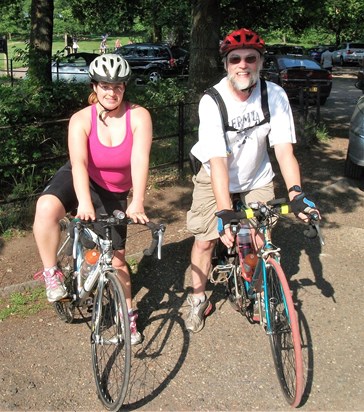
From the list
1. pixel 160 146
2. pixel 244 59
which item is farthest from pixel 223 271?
pixel 160 146

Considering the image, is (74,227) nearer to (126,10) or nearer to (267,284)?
(267,284)

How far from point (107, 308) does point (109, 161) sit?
0.89 meters

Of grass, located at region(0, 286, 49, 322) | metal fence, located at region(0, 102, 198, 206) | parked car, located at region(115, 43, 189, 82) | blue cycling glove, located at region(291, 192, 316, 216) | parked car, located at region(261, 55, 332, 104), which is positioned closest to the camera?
blue cycling glove, located at region(291, 192, 316, 216)

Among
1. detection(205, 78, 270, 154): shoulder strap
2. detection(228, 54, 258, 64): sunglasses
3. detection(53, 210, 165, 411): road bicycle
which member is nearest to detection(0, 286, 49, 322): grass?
detection(53, 210, 165, 411): road bicycle

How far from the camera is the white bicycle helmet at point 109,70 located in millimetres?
3021

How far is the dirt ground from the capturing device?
3.08 metres

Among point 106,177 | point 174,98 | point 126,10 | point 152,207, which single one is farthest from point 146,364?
point 126,10

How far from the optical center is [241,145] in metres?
3.35

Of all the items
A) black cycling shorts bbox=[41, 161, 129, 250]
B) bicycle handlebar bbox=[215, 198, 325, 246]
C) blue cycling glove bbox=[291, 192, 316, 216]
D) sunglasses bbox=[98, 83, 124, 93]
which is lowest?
black cycling shorts bbox=[41, 161, 129, 250]

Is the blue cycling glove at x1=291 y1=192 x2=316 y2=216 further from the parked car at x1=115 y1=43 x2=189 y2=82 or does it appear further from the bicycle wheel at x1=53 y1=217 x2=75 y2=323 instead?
the parked car at x1=115 y1=43 x2=189 y2=82

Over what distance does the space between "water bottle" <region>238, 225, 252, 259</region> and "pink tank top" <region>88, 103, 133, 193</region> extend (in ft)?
2.72

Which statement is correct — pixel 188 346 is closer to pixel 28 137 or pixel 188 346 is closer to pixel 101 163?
pixel 101 163

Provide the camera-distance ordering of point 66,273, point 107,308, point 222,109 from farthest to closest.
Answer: point 66,273, point 222,109, point 107,308

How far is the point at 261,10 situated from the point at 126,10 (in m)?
5.43
